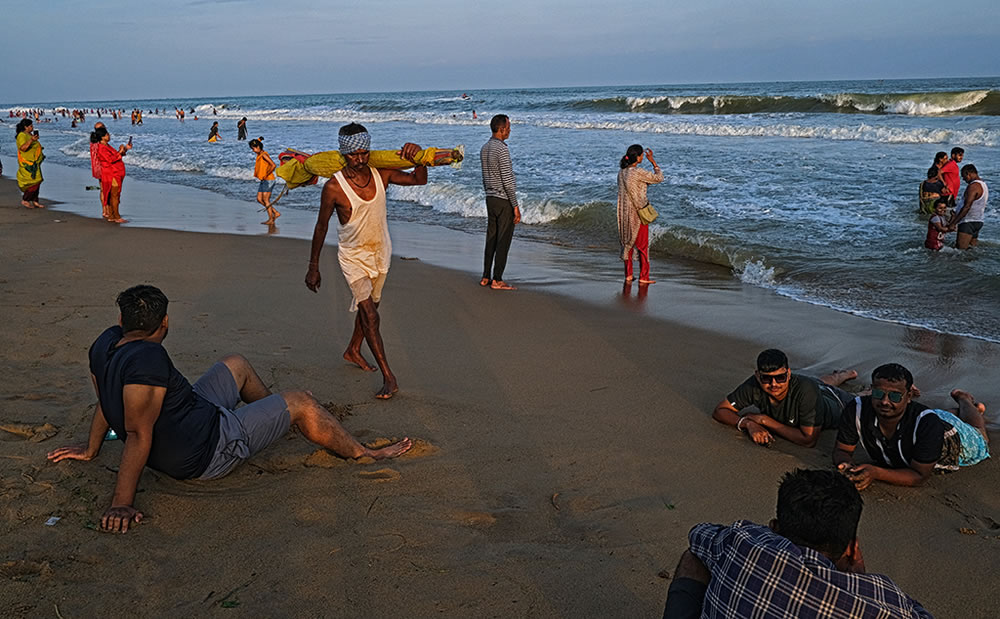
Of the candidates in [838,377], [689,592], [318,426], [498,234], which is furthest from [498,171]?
[689,592]

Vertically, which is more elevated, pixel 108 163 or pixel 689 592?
pixel 108 163

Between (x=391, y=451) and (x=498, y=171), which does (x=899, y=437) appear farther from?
(x=498, y=171)

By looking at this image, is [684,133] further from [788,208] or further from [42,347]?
[42,347]

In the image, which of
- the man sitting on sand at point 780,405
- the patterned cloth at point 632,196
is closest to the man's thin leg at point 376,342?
the man sitting on sand at point 780,405

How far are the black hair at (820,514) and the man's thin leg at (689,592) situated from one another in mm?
286

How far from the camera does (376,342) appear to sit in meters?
5.27

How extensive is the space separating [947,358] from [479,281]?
4.48 m

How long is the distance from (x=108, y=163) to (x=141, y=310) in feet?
33.2

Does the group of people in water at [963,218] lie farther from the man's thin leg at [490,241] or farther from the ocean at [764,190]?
the man's thin leg at [490,241]

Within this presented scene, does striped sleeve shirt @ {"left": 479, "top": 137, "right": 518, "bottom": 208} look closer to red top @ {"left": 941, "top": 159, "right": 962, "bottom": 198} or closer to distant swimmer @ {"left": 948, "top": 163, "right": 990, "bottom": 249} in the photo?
distant swimmer @ {"left": 948, "top": 163, "right": 990, "bottom": 249}

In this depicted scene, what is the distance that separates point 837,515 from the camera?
2.16 metres

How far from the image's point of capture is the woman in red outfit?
1220 cm

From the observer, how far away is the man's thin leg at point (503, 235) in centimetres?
849

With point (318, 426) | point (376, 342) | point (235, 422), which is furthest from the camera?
point (376, 342)
